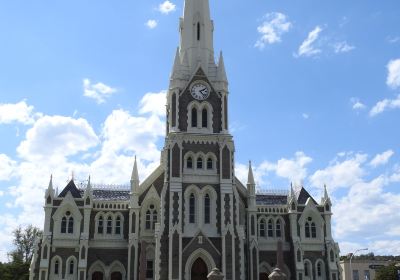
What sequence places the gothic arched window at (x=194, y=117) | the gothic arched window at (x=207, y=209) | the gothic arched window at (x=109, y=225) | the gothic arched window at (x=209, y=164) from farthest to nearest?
the gothic arched window at (x=109, y=225) < the gothic arched window at (x=194, y=117) < the gothic arched window at (x=209, y=164) < the gothic arched window at (x=207, y=209)

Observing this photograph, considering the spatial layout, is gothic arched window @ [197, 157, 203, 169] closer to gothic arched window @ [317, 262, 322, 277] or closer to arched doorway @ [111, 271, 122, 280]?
arched doorway @ [111, 271, 122, 280]

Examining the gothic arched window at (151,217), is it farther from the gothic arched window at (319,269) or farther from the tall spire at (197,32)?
the gothic arched window at (319,269)

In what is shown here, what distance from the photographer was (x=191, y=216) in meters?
50.6

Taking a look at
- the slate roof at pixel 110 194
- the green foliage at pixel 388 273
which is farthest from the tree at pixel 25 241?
the green foliage at pixel 388 273

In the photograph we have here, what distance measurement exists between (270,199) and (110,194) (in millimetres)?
18714

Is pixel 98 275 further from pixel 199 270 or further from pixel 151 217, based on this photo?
Result: pixel 199 270

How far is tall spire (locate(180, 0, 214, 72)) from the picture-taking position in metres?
57.1

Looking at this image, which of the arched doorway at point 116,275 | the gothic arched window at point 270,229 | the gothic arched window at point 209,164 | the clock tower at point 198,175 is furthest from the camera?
the gothic arched window at point 270,229

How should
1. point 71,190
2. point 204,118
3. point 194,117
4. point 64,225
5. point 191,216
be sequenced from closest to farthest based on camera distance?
point 191,216 → point 64,225 → point 194,117 → point 204,118 → point 71,190

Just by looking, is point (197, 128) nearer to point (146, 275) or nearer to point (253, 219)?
point (253, 219)

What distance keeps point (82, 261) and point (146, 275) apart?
657cm

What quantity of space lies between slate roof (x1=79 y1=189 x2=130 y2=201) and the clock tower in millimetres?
8196


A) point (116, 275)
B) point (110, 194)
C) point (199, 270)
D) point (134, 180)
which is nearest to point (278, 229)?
point (199, 270)

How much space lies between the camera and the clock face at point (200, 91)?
2141 inches
